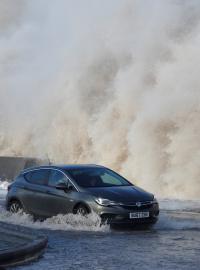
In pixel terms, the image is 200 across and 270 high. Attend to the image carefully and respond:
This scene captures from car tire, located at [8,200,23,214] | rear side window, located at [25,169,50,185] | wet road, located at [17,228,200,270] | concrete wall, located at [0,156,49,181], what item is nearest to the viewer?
wet road, located at [17,228,200,270]

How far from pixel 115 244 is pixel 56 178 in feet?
12.0

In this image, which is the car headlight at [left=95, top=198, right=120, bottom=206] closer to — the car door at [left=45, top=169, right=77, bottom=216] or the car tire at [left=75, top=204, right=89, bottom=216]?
the car tire at [left=75, top=204, right=89, bottom=216]

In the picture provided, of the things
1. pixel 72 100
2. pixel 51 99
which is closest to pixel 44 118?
Result: pixel 51 99

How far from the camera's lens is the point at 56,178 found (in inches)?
565

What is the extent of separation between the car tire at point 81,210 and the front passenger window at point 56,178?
35.3 inches

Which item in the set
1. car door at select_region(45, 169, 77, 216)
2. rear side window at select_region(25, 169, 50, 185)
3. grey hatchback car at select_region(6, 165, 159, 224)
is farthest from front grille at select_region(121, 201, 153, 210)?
rear side window at select_region(25, 169, 50, 185)

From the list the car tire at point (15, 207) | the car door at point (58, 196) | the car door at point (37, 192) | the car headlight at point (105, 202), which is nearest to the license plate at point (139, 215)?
the car headlight at point (105, 202)

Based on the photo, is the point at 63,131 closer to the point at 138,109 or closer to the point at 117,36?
the point at 117,36

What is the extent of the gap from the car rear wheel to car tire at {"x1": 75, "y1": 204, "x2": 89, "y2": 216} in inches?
79.5

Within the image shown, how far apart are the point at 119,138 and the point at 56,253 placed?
1760 cm

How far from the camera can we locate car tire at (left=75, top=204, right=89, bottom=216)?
13.1 m

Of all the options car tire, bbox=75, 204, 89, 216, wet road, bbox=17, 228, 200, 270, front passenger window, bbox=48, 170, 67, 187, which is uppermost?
front passenger window, bbox=48, 170, 67, 187

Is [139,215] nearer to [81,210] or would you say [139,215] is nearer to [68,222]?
[81,210]

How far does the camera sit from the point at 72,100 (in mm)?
33688
